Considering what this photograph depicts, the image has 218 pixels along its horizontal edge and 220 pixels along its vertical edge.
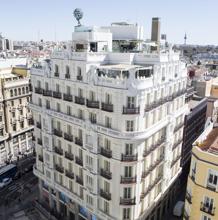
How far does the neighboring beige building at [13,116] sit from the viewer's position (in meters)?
87.5

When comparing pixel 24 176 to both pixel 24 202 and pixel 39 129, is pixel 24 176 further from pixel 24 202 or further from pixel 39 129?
pixel 39 129

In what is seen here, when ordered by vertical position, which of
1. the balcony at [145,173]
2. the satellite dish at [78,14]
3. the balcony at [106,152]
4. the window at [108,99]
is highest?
the satellite dish at [78,14]

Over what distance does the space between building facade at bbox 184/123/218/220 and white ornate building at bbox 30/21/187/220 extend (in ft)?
31.6

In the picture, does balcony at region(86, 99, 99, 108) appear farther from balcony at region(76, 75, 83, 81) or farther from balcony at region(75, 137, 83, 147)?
balcony at region(75, 137, 83, 147)

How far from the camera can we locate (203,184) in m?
38.9

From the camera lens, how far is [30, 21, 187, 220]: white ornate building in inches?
1783

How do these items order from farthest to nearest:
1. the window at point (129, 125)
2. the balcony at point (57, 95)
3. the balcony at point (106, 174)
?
the balcony at point (57, 95) < the balcony at point (106, 174) < the window at point (129, 125)

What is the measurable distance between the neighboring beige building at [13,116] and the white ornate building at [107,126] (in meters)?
29.2

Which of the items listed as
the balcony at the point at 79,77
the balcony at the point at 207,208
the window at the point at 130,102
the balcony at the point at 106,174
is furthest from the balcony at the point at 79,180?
the balcony at the point at 207,208

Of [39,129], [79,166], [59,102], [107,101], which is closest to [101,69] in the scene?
[107,101]

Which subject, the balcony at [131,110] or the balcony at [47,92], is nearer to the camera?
the balcony at [131,110]

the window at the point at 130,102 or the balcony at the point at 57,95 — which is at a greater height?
the window at the point at 130,102

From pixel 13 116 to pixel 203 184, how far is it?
69849 millimetres

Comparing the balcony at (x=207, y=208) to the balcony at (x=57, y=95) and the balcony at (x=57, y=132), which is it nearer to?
the balcony at (x=57, y=132)
